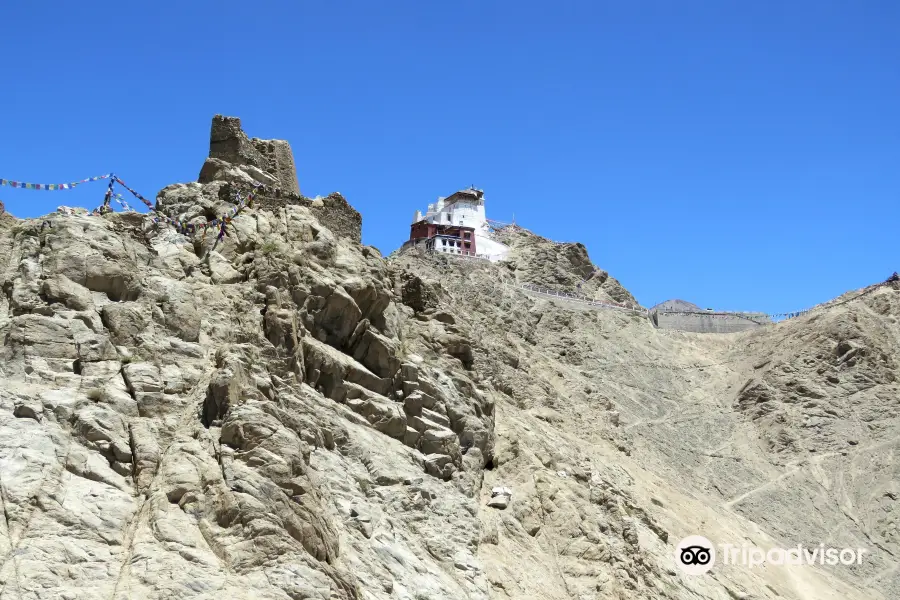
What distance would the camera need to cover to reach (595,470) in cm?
3672

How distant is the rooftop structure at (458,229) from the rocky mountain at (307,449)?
20.9 meters

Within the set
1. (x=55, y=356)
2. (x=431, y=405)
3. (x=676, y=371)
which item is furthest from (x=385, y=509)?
(x=676, y=371)

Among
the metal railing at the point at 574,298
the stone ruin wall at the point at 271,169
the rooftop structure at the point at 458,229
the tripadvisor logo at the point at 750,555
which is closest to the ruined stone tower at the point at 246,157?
the stone ruin wall at the point at 271,169

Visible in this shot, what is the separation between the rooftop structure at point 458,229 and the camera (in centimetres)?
7344

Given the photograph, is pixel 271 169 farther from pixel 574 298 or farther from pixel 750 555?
pixel 574 298

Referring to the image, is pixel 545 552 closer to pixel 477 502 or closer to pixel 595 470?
pixel 477 502

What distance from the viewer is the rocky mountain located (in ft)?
63.9

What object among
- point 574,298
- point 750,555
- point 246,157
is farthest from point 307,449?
point 574,298

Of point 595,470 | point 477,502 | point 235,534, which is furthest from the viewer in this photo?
point 595,470

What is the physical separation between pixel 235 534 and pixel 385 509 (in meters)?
6.57

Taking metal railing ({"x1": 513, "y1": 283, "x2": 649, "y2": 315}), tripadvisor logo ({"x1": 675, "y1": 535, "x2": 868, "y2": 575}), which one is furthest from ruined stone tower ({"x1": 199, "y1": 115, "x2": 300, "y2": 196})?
metal railing ({"x1": 513, "y1": 283, "x2": 649, "y2": 315})

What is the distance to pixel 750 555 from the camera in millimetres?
41688

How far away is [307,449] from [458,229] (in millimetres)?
53228

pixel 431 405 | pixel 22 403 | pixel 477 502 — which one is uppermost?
pixel 431 405
